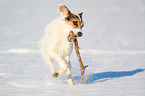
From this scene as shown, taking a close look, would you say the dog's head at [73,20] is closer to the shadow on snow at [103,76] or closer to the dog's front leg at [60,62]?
the dog's front leg at [60,62]

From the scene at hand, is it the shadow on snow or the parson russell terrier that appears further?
the shadow on snow

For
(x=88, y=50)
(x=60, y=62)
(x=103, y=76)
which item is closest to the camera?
(x=60, y=62)

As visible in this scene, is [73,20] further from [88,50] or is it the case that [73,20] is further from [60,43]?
[88,50]

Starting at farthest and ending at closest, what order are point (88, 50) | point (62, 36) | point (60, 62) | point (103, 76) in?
1. point (88, 50)
2. point (103, 76)
3. point (62, 36)
4. point (60, 62)

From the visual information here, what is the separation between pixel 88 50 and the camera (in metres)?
9.35

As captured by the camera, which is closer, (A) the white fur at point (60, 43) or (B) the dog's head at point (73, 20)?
(B) the dog's head at point (73, 20)

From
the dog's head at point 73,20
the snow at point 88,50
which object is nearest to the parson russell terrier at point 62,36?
the dog's head at point 73,20

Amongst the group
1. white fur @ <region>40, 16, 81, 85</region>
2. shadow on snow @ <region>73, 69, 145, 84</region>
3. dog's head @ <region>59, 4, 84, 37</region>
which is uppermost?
dog's head @ <region>59, 4, 84, 37</region>

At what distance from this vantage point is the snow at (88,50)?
4.57 meters

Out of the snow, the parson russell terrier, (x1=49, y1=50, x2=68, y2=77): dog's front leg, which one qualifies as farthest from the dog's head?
the snow

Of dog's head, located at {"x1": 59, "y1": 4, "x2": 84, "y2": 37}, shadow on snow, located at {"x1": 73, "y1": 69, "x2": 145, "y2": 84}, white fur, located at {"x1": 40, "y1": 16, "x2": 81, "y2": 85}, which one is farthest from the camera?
shadow on snow, located at {"x1": 73, "y1": 69, "x2": 145, "y2": 84}

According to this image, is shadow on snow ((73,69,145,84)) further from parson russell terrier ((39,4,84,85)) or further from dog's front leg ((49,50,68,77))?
dog's front leg ((49,50,68,77))

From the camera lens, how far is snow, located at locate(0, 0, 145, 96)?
457 cm

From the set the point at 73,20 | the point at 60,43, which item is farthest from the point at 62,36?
the point at 73,20
